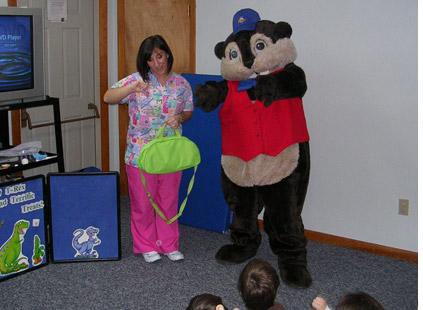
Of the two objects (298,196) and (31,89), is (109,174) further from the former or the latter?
(298,196)

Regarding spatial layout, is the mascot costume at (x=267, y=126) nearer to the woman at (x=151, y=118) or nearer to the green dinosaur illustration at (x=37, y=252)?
the woman at (x=151, y=118)

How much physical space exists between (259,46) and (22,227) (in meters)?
1.64

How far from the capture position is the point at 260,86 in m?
3.21

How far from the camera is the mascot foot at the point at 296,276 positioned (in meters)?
3.40

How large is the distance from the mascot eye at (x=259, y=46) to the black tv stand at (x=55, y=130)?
123 centimetres

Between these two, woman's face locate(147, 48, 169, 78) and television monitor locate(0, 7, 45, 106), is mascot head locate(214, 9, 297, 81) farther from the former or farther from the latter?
television monitor locate(0, 7, 45, 106)

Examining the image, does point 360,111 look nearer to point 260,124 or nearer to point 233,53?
point 260,124

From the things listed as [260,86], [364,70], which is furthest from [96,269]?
[364,70]

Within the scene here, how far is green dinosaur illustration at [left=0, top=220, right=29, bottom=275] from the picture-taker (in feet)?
11.3

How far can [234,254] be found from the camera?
3.71 metres

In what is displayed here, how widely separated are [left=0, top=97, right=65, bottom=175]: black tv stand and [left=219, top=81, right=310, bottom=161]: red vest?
1.03 m

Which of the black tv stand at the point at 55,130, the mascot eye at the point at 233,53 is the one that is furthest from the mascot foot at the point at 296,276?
the black tv stand at the point at 55,130

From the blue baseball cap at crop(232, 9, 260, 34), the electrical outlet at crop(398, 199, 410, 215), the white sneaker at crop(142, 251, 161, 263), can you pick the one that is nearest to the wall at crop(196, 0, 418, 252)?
the electrical outlet at crop(398, 199, 410, 215)

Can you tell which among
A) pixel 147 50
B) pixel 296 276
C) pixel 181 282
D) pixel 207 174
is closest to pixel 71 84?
pixel 207 174
